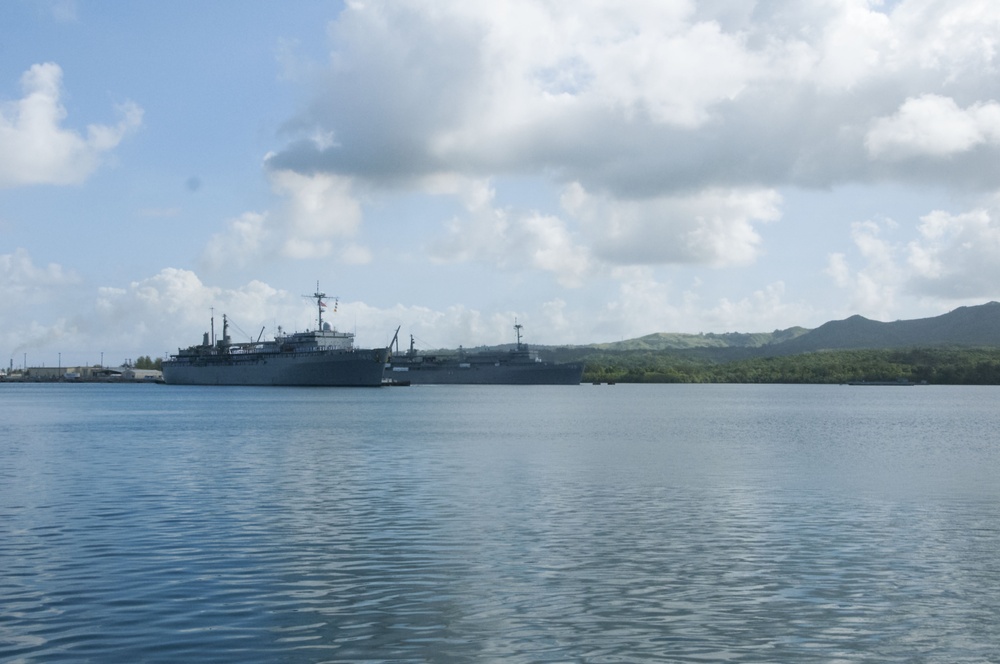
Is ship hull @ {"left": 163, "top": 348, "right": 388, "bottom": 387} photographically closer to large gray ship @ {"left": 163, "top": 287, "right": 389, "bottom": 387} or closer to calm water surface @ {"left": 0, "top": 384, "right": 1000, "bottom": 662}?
large gray ship @ {"left": 163, "top": 287, "right": 389, "bottom": 387}

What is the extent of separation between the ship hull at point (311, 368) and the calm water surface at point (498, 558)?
12170 cm

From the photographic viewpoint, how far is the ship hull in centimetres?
16438

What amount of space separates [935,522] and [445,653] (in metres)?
15.8

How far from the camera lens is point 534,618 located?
48.0 feet

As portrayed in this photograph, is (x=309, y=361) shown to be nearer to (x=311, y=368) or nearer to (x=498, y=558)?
(x=311, y=368)

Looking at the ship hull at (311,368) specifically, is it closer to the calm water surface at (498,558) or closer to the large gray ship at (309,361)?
the large gray ship at (309,361)

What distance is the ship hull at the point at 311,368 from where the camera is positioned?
164375 mm

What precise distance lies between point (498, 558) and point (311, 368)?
→ 5873 inches

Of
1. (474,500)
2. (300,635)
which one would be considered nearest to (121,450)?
(474,500)

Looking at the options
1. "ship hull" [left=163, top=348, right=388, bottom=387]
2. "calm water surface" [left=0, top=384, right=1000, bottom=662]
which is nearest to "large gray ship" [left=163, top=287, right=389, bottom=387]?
"ship hull" [left=163, top=348, right=388, bottom=387]

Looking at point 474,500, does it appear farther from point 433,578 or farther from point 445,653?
point 445,653

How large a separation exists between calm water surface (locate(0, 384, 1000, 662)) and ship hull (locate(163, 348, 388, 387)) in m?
122

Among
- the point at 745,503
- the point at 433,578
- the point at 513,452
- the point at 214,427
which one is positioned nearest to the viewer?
the point at 433,578

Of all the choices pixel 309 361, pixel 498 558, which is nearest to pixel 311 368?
pixel 309 361
